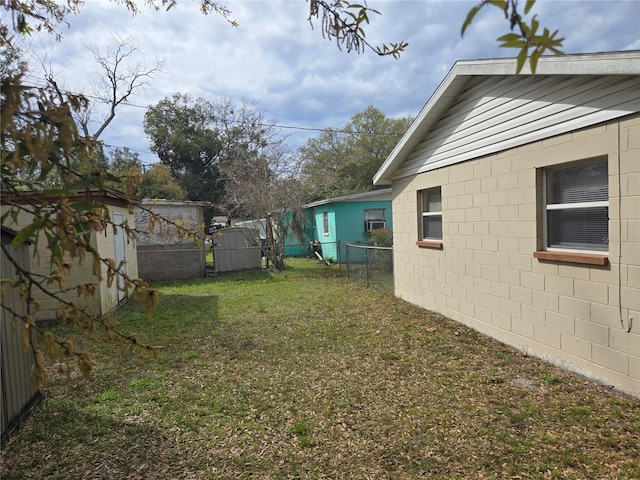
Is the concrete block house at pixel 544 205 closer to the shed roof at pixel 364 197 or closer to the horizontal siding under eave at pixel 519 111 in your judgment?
the horizontal siding under eave at pixel 519 111

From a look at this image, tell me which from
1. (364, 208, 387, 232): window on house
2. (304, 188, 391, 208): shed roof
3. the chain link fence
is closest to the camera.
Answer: the chain link fence

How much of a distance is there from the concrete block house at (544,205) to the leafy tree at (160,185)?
2011cm

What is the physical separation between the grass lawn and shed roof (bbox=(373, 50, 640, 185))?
275cm

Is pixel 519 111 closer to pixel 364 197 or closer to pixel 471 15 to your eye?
pixel 471 15

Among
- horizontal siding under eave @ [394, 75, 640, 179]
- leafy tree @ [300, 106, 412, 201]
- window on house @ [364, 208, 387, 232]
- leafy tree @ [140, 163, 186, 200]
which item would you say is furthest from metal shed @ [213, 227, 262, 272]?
Result: leafy tree @ [300, 106, 412, 201]

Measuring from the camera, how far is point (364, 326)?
7047mm

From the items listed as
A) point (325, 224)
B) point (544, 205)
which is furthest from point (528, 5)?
point (325, 224)

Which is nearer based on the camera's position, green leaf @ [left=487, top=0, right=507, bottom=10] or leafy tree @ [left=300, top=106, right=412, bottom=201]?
green leaf @ [left=487, top=0, right=507, bottom=10]

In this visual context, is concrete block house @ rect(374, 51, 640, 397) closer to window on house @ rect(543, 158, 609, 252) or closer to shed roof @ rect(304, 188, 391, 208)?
window on house @ rect(543, 158, 609, 252)

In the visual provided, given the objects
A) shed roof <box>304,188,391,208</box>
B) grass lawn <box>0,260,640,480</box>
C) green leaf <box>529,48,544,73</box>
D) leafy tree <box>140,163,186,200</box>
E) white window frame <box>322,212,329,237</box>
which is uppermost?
leafy tree <box>140,163,186,200</box>

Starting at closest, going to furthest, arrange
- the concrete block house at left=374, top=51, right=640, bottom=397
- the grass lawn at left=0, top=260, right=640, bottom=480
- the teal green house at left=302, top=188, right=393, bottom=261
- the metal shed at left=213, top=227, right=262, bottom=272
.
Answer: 1. the grass lawn at left=0, top=260, right=640, bottom=480
2. the concrete block house at left=374, top=51, right=640, bottom=397
3. the metal shed at left=213, top=227, right=262, bottom=272
4. the teal green house at left=302, top=188, right=393, bottom=261

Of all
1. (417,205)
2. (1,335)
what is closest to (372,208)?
(417,205)

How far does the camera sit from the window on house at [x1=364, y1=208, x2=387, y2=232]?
18.6 meters

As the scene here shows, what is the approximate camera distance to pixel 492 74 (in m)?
5.44
